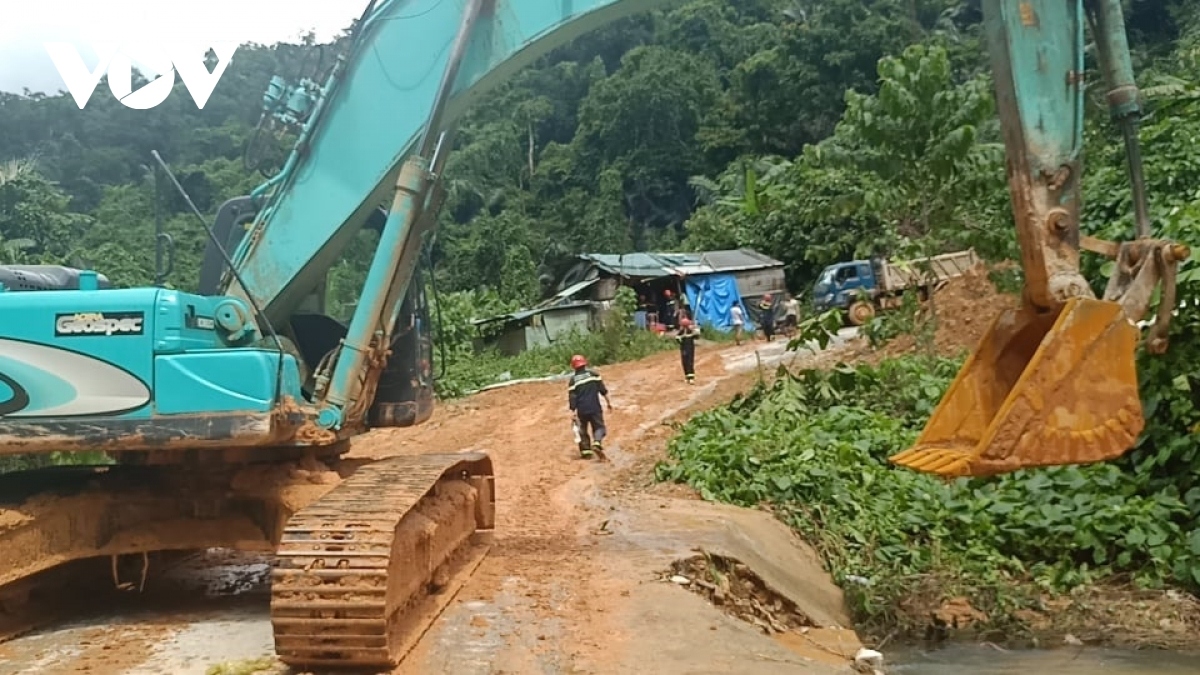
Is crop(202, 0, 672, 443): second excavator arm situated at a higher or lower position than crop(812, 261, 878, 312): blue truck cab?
higher

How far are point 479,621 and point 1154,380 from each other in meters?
5.69

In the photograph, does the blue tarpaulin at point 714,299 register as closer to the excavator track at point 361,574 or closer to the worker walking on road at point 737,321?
the worker walking on road at point 737,321

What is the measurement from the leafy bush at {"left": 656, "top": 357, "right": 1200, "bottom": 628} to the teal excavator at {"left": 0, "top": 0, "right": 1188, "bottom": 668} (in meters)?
2.89

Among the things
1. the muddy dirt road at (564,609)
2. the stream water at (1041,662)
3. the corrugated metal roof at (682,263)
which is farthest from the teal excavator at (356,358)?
the corrugated metal roof at (682,263)

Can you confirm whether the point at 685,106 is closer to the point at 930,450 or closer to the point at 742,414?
the point at 742,414

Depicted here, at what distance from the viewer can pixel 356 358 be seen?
6.41 meters

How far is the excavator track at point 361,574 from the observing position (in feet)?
15.2

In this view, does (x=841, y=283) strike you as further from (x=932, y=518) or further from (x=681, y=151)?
(x=681, y=151)

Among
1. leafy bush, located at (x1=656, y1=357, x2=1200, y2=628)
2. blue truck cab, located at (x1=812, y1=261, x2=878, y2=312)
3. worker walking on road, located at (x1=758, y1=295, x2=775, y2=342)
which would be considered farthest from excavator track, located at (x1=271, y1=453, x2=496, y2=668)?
blue truck cab, located at (x1=812, y1=261, x2=878, y2=312)

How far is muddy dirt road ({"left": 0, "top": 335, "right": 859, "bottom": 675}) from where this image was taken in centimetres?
521

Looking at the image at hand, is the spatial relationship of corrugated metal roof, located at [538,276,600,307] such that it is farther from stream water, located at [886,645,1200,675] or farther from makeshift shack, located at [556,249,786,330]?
stream water, located at [886,645,1200,675]

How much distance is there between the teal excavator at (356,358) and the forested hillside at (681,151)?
0.41 m

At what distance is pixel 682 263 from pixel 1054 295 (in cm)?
2705

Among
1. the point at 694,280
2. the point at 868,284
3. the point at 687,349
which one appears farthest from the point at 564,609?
the point at 694,280
